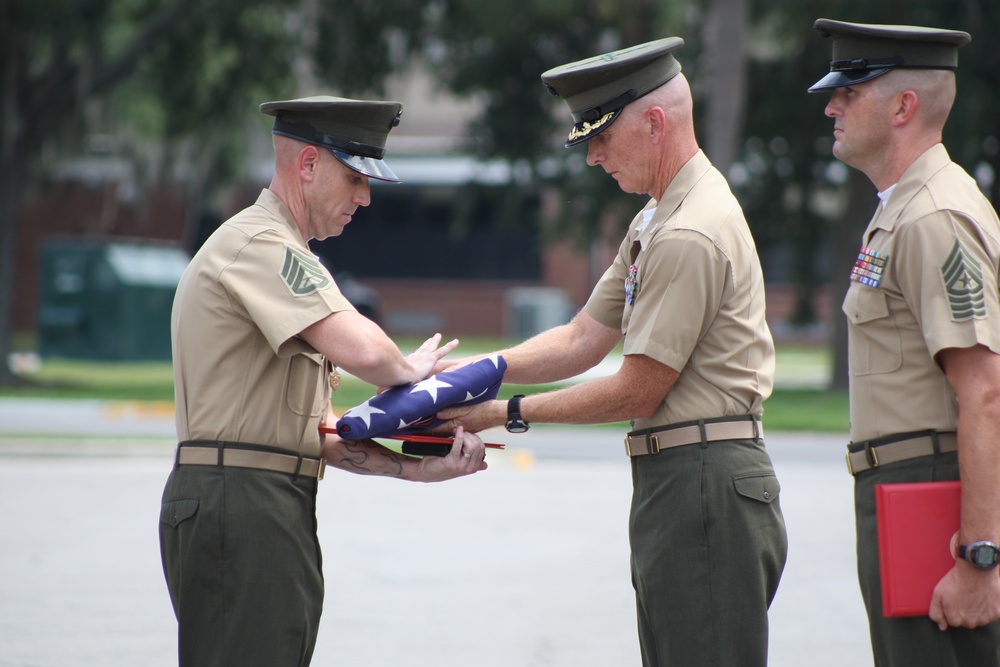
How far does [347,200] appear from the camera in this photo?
3176 mm

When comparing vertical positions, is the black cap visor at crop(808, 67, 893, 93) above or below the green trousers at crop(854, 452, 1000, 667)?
above

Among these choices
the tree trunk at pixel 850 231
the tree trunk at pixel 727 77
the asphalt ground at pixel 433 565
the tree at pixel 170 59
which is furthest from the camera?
the tree trunk at pixel 850 231

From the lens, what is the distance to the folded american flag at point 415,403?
3.12m

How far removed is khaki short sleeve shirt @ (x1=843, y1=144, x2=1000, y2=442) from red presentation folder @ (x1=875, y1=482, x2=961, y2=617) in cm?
17

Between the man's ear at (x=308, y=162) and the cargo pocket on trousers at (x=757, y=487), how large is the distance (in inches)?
53.0

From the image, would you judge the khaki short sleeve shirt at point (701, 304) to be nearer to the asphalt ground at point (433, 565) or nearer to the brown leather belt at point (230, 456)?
the brown leather belt at point (230, 456)

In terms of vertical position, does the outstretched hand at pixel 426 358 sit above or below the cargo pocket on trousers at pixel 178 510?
above

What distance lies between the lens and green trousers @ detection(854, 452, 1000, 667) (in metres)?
2.72

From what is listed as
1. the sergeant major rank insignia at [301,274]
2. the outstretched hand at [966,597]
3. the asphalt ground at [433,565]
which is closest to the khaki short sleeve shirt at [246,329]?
the sergeant major rank insignia at [301,274]

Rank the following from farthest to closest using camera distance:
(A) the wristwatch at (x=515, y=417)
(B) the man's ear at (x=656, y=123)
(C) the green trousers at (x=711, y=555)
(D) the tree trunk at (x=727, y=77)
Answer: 1. (D) the tree trunk at (x=727, y=77)
2. (A) the wristwatch at (x=515, y=417)
3. (B) the man's ear at (x=656, y=123)
4. (C) the green trousers at (x=711, y=555)

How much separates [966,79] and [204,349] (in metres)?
13.2

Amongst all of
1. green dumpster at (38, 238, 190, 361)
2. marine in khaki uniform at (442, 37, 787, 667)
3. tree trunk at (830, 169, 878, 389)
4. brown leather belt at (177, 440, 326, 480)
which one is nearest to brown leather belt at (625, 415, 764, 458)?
marine in khaki uniform at (442, 37, 787, 667)

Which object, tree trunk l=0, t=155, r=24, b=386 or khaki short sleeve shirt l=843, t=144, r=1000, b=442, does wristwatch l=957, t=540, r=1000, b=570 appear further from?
tree trunk l=0, t=155, r=24, b=386

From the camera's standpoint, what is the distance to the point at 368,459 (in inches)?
131
